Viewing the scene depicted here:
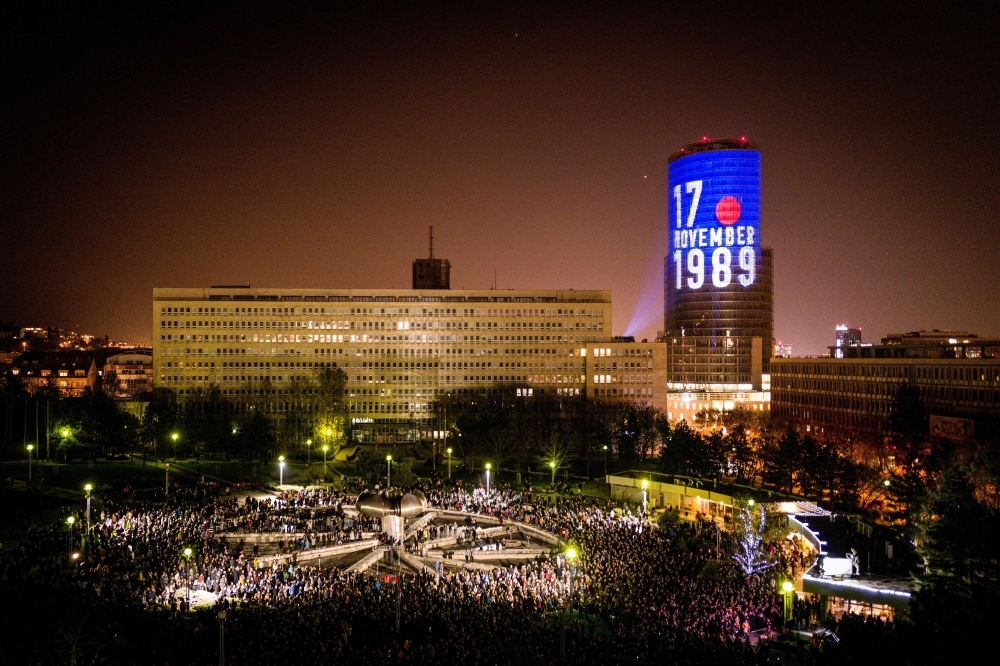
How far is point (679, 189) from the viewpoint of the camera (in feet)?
484

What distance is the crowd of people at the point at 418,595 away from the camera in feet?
81.8

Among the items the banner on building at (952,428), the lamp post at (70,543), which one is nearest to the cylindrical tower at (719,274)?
the banner on building at (952,428)

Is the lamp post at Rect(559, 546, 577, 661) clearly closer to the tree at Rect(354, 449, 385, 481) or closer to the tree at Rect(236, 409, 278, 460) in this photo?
the tree at Rect(354, 449, 385, 481)

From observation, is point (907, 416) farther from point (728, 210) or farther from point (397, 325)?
point (728, 210)

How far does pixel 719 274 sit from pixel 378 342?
6345 centimetres

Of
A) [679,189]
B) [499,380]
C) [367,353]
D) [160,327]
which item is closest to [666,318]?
[679,189]

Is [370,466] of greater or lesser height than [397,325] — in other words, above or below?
below

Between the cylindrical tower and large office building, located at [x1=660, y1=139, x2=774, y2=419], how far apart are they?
17cm

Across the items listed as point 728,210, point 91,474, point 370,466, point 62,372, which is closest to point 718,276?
point 728,210

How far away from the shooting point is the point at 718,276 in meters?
140

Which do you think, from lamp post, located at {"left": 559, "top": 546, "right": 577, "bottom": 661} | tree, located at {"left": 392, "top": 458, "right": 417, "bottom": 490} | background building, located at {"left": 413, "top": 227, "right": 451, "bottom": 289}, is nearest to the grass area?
tree, located at {"left": 392, "top": 458, "right": 417, "bottom": 490}

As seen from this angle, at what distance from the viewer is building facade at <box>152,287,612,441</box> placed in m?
110

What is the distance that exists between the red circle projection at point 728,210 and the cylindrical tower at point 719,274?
0.58 feet

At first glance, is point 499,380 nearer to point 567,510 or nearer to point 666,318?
point 666,318
